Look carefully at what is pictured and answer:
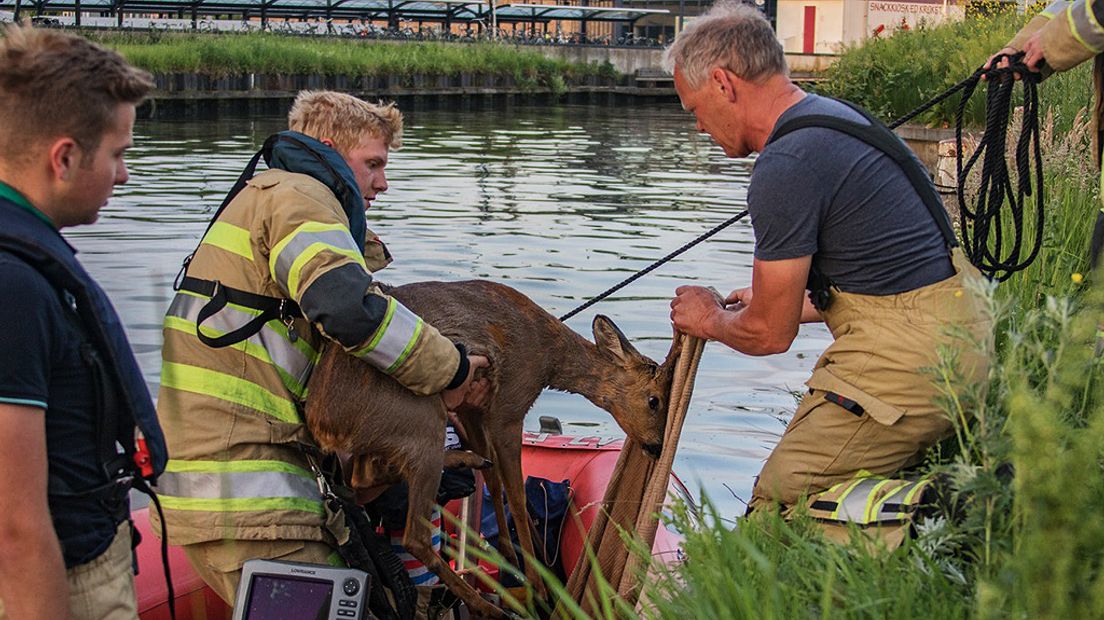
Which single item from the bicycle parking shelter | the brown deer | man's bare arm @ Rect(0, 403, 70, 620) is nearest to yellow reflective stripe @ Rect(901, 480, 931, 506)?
the brown deer

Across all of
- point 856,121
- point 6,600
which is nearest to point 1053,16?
point 856,121

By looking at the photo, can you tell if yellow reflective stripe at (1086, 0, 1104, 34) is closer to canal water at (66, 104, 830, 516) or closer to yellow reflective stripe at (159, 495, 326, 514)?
canal water at (66, 104, 830, 516)

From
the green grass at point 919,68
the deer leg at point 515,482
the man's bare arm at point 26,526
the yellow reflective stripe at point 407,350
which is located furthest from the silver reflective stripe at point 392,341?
the green grass at point 919,68

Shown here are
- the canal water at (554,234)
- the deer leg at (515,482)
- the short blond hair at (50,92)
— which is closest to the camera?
the short blond hair at (50,92)

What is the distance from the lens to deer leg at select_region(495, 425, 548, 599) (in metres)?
5.31

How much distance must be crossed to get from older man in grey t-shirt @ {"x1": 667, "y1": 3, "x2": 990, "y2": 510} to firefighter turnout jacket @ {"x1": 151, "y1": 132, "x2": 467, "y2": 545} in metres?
1.19

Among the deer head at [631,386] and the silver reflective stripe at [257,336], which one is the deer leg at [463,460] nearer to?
the deer head at [631,386]

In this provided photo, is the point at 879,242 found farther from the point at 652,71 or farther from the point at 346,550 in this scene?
the point at 652,71

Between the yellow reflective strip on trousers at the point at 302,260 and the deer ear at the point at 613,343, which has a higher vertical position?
the yellow reflective strip on trousers at the point at 302,260

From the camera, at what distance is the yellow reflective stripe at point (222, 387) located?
4195mm

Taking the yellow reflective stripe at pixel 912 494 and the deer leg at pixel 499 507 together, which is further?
the deer leg at pixel 499 507

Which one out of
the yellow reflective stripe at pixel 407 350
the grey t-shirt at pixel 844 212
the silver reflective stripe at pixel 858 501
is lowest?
the silver reflective stripe at pixel 858 501

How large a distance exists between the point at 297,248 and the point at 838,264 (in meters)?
1.65

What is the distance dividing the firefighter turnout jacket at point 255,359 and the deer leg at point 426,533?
0.43 m
